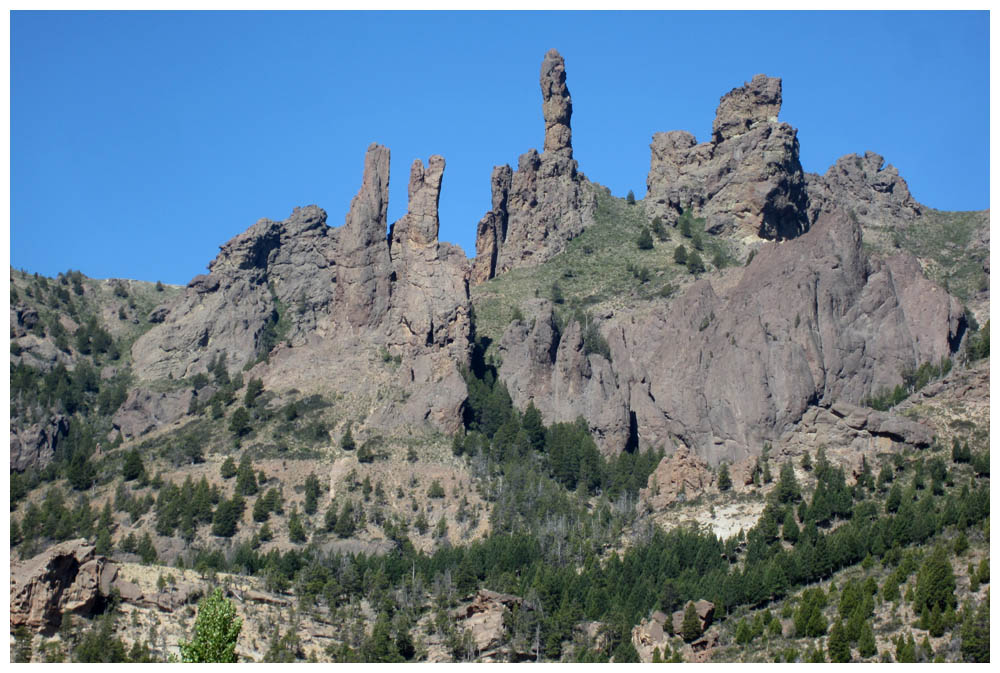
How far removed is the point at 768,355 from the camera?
185750mm

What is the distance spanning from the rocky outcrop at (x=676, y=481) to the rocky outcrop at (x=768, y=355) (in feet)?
17.7

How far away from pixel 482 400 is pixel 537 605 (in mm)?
54336

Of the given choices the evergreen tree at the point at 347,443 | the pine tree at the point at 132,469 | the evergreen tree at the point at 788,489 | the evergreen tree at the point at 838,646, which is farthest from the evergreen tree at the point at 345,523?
the evergreen tree at the point at 838,646

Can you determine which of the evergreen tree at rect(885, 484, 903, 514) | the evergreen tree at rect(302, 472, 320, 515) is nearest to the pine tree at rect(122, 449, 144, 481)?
the evergreen tree at rect(302, 472, 320, 515)

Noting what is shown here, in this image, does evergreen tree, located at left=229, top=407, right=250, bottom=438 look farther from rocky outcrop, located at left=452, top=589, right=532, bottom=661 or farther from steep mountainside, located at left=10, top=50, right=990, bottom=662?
rocky outcrop, located at left=452, top=589, right=532, bottom=661

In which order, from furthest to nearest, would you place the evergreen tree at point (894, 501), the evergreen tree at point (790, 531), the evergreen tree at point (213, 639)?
the evergreen tree at point (894, 501)
the evergreen tree at point (790, 531)
the evergreen tree at point (213, 639)

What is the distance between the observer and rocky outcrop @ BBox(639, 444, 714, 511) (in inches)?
6781

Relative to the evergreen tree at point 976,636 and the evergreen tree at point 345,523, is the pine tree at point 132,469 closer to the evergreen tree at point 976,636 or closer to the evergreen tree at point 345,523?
the evergreen tree at point 345,523

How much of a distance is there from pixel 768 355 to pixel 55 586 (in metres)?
82.7

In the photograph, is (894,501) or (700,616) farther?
(894,501)

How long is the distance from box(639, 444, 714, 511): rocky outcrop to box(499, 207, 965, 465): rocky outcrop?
5404 mm

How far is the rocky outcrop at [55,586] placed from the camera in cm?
13062

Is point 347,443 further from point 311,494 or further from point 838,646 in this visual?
point 838,646

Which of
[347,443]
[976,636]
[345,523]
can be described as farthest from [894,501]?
[347,443]
